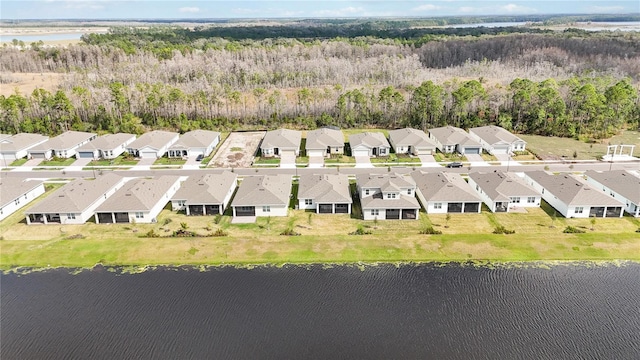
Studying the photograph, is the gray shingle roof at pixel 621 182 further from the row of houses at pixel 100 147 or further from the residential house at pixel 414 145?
the row of houses at pixel 100 147

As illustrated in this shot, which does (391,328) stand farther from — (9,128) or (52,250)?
(9,128)

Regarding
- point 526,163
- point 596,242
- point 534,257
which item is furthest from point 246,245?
point 526,163

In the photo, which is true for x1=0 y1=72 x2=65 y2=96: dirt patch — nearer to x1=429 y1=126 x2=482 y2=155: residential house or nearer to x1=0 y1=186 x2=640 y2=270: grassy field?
x1=0 y1=186 x2=640 y2=270: grassy field

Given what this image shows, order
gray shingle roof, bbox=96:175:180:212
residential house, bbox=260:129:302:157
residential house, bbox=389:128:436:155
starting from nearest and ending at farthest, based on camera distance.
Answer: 1. gray shingle roof, bbox=96:175:180:212
2. residential house, bbox=389:128:436:155
3. residential house, bbox=260:129:302:157

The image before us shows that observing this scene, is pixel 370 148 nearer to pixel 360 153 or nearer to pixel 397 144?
pixel 360 153

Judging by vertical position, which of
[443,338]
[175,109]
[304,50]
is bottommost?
[443,338]

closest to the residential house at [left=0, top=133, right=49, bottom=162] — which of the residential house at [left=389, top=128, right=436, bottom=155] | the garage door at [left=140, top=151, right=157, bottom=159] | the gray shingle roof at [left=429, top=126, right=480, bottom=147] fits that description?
the garage door at [left=140, top=151, right=157, bottom=159]
